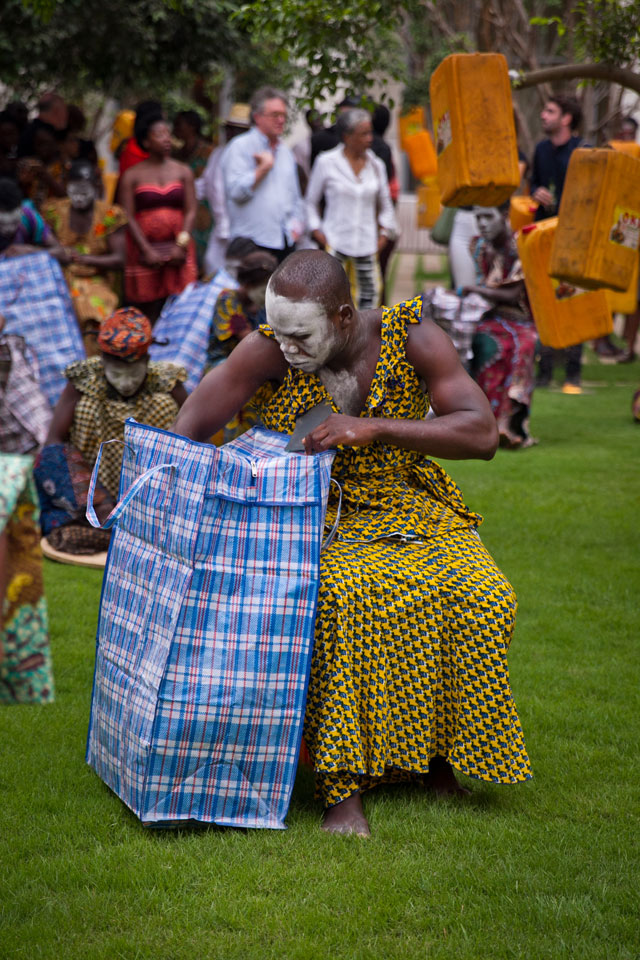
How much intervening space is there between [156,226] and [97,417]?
3771 millimetres

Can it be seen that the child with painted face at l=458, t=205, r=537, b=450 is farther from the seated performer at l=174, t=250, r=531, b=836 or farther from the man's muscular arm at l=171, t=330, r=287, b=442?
the man's muscular arm at l=171, t=330, r=287, b=442

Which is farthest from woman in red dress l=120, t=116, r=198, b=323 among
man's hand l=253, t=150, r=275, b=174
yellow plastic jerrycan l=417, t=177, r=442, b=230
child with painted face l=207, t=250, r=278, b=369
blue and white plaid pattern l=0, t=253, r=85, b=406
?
yellow plastic jerrycan l=417, t=177, r=442, b=230

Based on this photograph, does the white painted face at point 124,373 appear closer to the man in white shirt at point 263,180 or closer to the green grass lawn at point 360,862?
the green grass lawn at point 360,862

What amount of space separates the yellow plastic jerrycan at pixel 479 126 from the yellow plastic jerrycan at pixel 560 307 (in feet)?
6.97

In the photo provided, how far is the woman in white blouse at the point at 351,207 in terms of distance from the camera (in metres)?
10.3

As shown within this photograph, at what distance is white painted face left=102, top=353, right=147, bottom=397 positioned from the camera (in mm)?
5996

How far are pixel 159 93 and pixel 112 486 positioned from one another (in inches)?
368

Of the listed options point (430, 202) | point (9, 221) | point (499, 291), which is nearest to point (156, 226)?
point (9, 221)

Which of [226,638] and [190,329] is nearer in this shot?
[226,638]

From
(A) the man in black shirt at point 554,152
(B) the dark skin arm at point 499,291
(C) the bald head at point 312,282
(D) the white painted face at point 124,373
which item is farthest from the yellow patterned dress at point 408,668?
(A) the man in black shirt at point 554,152

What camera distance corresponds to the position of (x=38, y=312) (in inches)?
318

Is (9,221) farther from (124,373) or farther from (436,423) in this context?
(436,423)

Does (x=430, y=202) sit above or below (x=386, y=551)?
below

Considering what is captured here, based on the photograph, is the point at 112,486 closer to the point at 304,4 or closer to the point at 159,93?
the point at 304,4
